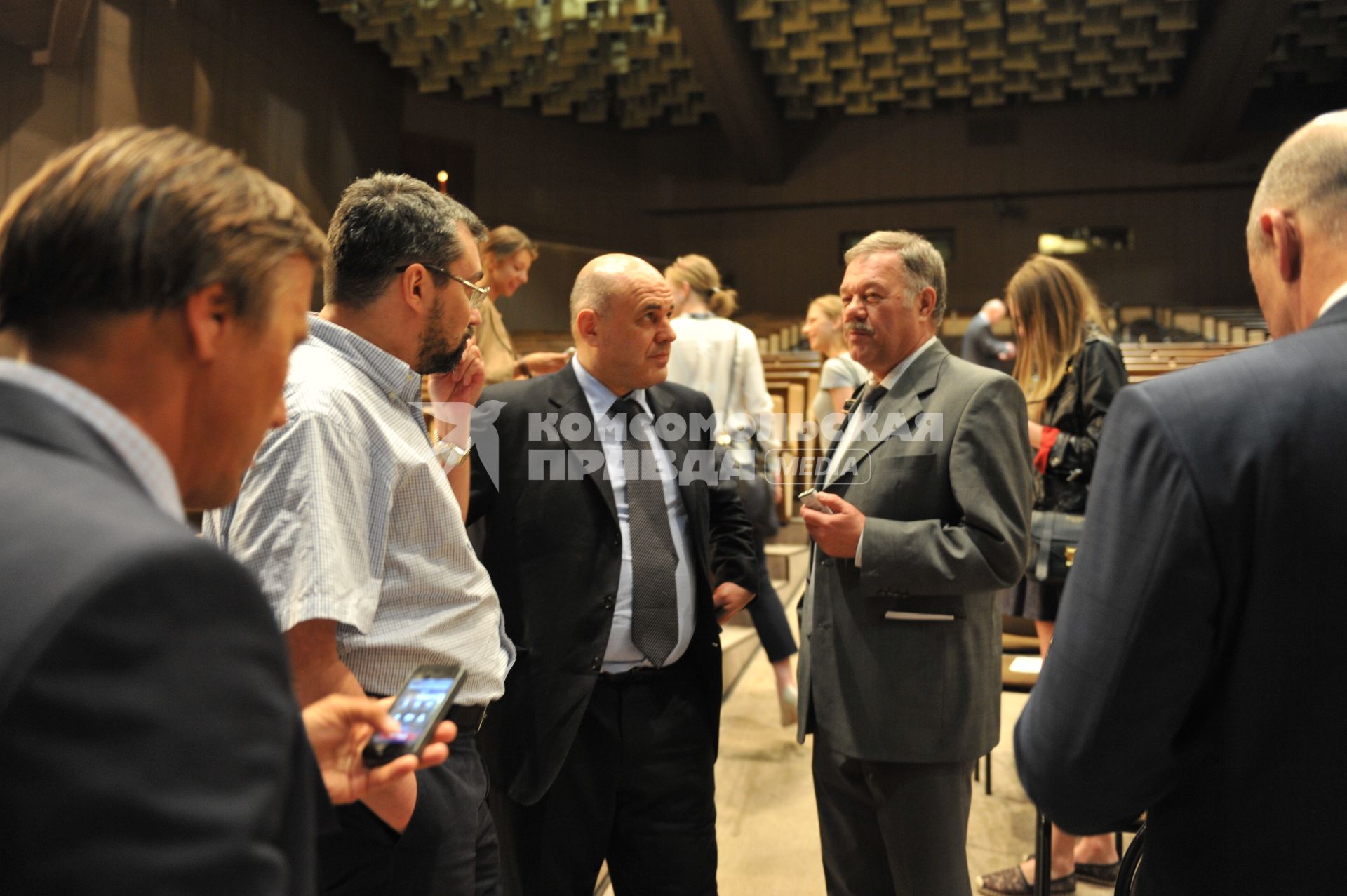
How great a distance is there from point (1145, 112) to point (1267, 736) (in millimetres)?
13336

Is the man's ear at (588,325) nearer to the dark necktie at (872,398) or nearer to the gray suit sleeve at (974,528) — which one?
the dark necktie at (872,398)

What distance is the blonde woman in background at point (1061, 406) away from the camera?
260cm

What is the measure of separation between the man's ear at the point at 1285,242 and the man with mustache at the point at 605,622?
123cm

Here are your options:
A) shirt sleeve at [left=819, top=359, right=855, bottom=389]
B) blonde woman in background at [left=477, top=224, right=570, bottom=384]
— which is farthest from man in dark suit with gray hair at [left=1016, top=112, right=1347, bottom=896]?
shirt sleeve at [left=819, top=359, right=855, bottom=389]

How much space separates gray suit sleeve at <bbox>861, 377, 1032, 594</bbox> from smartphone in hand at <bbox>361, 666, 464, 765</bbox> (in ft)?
3.15

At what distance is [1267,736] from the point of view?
0.90 m

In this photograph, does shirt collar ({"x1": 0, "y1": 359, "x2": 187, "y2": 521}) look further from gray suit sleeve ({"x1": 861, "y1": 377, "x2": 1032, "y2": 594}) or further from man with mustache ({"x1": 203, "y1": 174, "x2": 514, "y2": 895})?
gray suit sleeve ({"x1": 861, "y1": 377, "x2": 1032, "y2": 594})

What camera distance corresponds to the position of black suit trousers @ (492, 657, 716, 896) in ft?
6.17

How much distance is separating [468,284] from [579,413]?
58cm

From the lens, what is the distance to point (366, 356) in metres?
1.36

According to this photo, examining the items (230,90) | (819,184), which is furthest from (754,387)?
(819,184)

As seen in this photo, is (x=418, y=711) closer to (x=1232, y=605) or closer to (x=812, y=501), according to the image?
(x=1232, y=605)

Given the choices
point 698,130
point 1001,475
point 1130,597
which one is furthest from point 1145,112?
point 1130,597

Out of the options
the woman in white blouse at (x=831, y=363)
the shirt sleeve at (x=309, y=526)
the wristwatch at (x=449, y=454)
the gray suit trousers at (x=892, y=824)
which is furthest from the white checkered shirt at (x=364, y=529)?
the woman in white blouse at (x=831, y=363)
